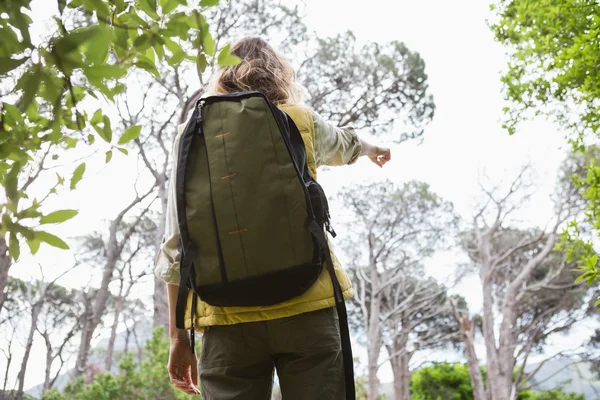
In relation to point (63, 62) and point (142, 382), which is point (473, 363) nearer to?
point (142, 382)

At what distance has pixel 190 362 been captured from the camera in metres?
0.93

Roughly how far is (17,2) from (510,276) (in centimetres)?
1243

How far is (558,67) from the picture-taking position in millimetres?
2148

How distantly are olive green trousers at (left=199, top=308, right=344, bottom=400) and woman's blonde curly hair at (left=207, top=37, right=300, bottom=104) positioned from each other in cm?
38

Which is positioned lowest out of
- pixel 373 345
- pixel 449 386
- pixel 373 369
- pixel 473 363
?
pixel 449 386

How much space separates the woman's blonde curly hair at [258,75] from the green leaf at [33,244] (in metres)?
0.53

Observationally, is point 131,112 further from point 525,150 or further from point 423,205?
point 525,150

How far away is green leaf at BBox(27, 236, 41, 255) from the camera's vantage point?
44cm

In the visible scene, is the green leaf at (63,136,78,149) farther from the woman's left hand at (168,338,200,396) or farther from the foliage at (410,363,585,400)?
the foliage at (410,363,585,400)

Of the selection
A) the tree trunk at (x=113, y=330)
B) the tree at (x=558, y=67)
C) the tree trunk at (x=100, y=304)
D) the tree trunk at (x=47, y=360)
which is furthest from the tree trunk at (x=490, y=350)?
the tree at (x=558, y=67)

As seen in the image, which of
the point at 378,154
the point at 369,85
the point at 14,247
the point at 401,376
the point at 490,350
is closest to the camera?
the point at 14,247

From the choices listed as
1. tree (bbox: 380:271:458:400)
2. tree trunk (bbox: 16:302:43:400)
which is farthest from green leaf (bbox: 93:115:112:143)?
tree (bbox: 380:271:458:400)

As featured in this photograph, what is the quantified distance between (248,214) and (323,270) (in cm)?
14

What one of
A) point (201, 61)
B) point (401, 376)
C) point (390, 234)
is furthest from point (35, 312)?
point (201, 61)
